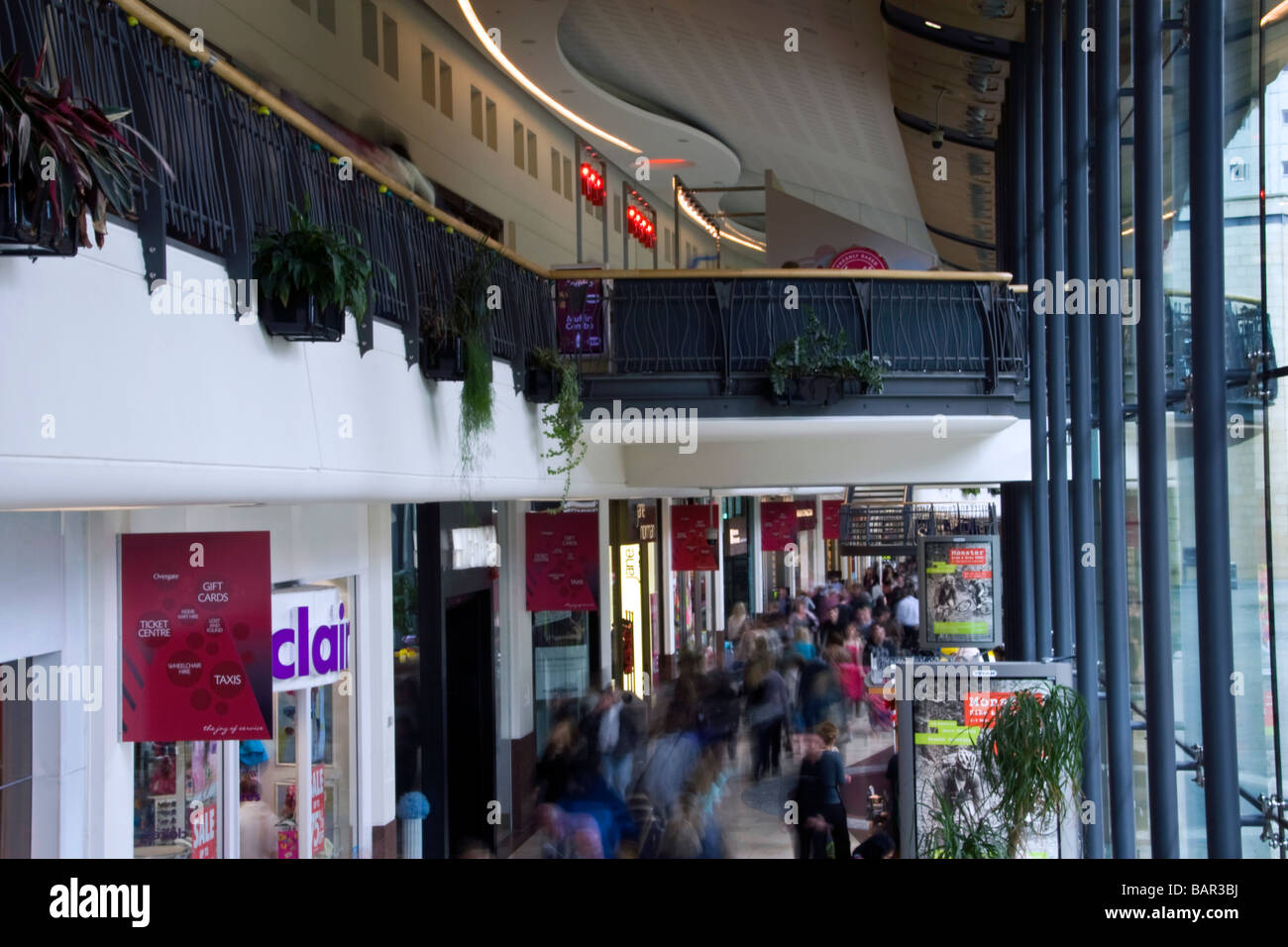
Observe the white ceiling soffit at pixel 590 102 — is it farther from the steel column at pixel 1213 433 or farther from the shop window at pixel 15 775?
the shop window at pixel 15 775

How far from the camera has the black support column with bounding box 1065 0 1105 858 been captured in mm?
9266

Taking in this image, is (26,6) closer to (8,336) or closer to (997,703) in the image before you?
(8,336)

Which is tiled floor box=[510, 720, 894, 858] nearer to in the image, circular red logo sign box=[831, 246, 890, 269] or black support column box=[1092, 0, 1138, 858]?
black support column box=[1092, 0, 1138, 858]

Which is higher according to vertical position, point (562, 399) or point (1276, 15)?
point (1276, 15)

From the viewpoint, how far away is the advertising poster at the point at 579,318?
10773 mm

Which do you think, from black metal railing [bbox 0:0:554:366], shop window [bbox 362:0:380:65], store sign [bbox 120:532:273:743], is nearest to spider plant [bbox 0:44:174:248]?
black metal railing [bbox 0:0:554:366]

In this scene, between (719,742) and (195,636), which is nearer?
(195,636)

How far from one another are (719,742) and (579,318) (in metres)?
4.61

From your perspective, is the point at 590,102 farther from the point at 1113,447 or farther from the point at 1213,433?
the point at 1213,433

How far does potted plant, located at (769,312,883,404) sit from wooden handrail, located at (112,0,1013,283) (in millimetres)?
704

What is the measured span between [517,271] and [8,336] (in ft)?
20.6

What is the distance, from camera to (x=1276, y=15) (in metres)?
5.45

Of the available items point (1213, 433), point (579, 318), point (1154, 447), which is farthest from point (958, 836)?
point (579, 318)

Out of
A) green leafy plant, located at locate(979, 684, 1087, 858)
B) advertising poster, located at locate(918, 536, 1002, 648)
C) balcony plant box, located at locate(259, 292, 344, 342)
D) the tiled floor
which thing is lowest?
the tiled floor
